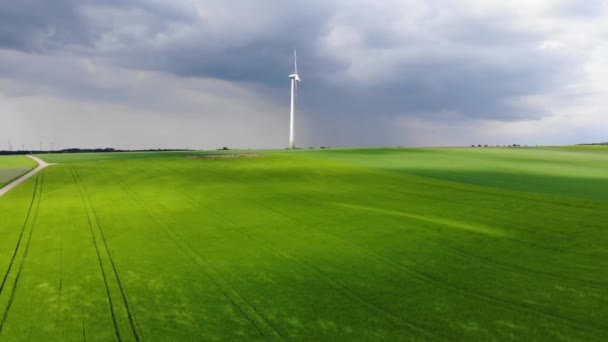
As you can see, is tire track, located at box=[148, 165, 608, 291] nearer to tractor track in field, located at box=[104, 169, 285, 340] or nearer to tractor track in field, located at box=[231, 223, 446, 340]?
tractor track in field, located at box=[231, 223, 446, 340]

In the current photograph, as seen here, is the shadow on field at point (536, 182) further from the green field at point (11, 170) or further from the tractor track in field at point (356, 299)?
the green field at point (11, 170)

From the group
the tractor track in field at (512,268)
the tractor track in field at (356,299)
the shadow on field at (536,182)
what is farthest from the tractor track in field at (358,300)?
the shadow on field at (536,182)

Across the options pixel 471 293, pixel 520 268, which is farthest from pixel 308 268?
pixel 520 268

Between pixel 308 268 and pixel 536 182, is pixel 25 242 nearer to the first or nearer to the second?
pixel 308 268

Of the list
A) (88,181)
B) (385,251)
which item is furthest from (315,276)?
(88,181)

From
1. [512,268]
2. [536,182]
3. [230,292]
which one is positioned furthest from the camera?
[536,182]

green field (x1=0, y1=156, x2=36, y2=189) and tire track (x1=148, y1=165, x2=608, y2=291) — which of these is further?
green field (x1=0, y1=156, x2=36, y2=189)

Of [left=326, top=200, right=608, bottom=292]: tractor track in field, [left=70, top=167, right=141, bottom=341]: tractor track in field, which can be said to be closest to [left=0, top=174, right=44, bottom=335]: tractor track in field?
[left=70, top=167, right=141, bottom=341]: tractor track in field

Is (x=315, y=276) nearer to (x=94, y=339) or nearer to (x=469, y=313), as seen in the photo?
(x=469, y=313)

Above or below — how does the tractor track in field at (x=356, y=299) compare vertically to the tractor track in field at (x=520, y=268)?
below
